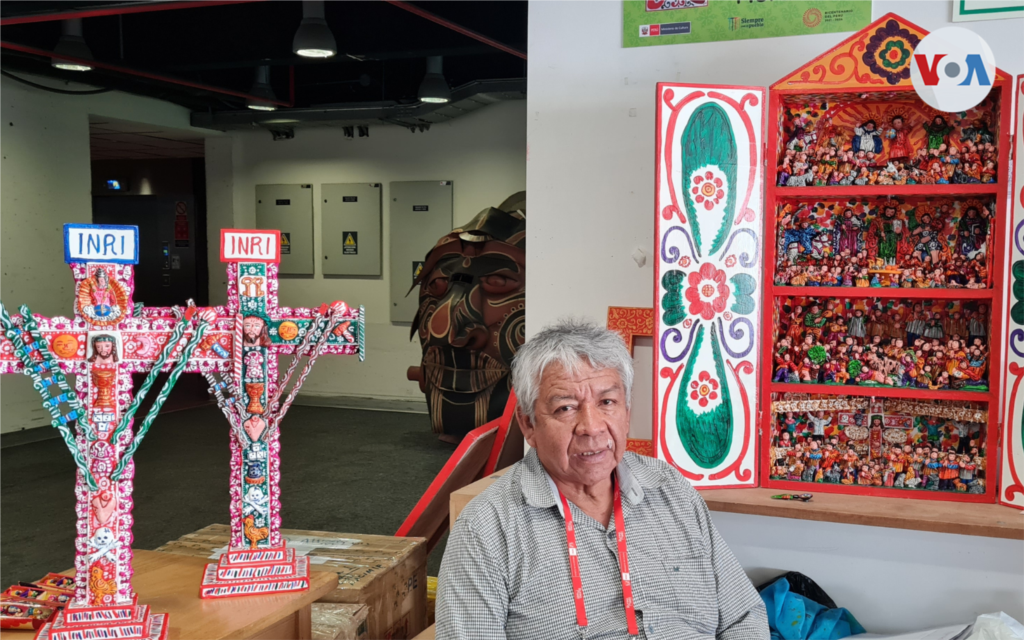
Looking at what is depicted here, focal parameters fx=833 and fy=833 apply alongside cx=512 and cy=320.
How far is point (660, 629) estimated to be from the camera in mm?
1705

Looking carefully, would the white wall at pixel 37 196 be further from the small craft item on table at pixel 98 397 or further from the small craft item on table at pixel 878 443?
the small craft item on table at pixel 878 443

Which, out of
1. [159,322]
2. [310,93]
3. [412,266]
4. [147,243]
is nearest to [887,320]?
[159,322]

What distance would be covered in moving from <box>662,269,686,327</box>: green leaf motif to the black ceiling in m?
3.42

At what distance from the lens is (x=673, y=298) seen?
2533 mm

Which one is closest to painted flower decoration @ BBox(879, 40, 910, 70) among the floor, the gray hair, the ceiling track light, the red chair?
the gray hair

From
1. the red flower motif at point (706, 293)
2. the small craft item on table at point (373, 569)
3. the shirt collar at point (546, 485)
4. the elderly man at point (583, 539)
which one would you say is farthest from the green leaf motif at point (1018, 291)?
the small craft item on table at point (373, 569)

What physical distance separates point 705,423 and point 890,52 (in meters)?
1.19

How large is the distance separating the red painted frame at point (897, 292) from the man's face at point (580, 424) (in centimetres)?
97

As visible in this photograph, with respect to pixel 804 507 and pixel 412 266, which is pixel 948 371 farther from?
pixel 412 266

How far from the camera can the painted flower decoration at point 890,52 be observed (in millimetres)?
2352

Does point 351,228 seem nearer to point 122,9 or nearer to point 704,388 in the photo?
point 122,9

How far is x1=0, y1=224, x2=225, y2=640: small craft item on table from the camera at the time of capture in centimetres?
175

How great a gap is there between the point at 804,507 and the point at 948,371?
616mm

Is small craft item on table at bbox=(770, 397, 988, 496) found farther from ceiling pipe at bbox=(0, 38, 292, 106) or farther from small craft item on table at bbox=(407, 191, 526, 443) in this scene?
ceiling pipe at bbox=(0, 38, 292, 106)
